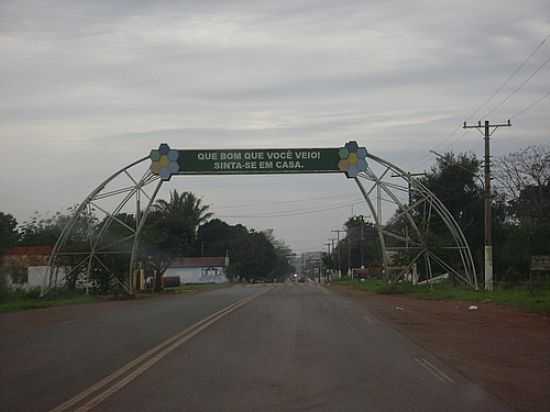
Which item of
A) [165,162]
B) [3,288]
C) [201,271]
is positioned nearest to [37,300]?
[3,288]

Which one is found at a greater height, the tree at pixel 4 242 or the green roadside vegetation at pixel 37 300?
the tree at pixel 4 242

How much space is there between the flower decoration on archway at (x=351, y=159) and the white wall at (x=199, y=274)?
76298mm

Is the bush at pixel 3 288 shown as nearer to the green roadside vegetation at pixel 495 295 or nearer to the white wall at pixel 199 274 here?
the green roadside vegetation at pixel 495 295

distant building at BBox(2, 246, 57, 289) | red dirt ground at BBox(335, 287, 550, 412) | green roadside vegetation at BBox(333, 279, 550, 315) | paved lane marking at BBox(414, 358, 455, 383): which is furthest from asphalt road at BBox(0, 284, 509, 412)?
distant building at BBox(2, 246, 57, 289)

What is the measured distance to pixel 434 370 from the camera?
13.5 m

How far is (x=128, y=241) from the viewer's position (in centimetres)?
5122

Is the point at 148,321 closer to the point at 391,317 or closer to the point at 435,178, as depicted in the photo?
the point at 391,317

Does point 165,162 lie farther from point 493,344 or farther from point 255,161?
point 493,344

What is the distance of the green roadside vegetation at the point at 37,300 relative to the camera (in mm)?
39463

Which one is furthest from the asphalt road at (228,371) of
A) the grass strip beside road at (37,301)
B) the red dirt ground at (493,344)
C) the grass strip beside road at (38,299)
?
the grass strip beside road at (38,299)

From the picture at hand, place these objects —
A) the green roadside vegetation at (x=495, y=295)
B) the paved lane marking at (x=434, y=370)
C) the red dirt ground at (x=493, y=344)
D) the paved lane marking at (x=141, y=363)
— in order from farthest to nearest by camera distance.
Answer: the green roadside vegetation at (x=495, y=295)
the paved lane marking at (x=434, y=370)
the red dirt ground at (x=493, y=344)
the paved lane marking at (x=141, y=363)

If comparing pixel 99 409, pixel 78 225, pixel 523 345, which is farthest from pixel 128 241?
pixel 99 409

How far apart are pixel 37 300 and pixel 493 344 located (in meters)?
31.7

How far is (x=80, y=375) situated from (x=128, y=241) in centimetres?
3866
